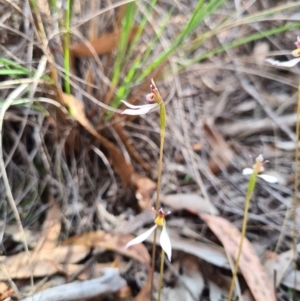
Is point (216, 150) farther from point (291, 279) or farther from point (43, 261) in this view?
point (43, 261)

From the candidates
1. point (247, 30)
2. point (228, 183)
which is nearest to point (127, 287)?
point (228, 183)

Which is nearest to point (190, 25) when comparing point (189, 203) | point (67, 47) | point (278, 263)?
point (67, 47)

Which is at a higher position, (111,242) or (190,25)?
(190,25)

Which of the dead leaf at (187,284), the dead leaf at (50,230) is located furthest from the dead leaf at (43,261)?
the dead leaf at (187,284)

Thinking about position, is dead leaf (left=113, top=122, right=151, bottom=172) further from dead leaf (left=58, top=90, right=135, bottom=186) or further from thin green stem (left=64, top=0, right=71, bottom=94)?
thin green stem (left=64, top=0, right=71, bottom=94)

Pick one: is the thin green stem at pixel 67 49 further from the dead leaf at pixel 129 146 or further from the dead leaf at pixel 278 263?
the dead leaf at pixel 278 263

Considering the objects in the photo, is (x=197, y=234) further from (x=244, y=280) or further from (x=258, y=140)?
(x=258, y=140)
